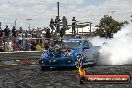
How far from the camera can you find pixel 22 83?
11742 mm

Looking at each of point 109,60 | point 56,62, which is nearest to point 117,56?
point 109,60

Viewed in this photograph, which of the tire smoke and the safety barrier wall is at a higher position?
the tire smoke

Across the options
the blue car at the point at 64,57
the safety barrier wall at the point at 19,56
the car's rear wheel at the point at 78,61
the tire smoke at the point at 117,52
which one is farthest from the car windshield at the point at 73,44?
the safety barrier wall at the point at 19,56

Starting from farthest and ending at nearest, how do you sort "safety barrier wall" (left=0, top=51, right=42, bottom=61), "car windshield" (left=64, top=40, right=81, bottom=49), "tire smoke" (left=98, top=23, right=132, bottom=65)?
→ "safety barrier wall" (left=0, top=51, right=42, bottom=61) < "tire smoke" (left=98, top=23, right=132, bottom=65) < "car windshield" (left=64, top=40, right=81, bottom=49)

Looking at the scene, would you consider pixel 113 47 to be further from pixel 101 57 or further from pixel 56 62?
pixel 56 62

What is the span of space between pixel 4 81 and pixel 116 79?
556cm

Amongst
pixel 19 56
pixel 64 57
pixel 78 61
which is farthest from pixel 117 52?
pixel 19 56

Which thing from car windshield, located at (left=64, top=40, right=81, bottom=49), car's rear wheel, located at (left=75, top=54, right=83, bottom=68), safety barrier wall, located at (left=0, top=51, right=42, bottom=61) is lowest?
safety barrier wall, located at (left=0, top=51, right=42, bottom=61)

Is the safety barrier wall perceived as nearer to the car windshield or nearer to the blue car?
the car windshield

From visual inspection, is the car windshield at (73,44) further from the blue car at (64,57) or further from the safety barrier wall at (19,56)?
the safety barrier wall at (19,56)

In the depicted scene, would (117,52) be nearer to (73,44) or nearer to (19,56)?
(73,44)

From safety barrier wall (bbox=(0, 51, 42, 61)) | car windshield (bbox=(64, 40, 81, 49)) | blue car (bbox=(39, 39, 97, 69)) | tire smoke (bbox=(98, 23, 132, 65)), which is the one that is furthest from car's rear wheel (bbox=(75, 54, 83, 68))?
safety barrier wall (bbox=(0, 51, 42, 61))

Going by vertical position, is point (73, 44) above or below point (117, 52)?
above

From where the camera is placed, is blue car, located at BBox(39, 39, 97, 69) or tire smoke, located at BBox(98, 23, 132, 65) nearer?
blue car, located at BBox(39, 39, 97, 69)
